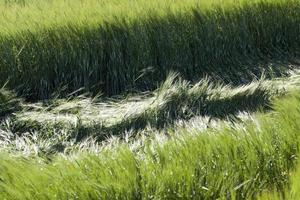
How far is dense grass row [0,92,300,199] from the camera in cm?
245

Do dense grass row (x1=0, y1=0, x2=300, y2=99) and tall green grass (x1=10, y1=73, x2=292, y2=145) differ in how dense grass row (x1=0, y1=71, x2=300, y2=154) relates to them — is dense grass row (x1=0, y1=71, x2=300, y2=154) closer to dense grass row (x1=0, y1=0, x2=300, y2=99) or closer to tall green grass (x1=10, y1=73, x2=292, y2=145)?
tall green grass (x1=10, y1=73, x2=292, y2=145)

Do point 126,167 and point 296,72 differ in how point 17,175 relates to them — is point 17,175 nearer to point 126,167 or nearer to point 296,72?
point 126,167

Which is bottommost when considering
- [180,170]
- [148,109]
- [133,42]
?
[148,109]

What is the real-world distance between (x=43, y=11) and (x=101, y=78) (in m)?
1.09

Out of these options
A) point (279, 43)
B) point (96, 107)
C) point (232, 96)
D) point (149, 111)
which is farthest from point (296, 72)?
point (96, 107)

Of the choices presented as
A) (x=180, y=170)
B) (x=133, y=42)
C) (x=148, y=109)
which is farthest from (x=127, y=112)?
(x=180, y=170)

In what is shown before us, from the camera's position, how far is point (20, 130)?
439cm

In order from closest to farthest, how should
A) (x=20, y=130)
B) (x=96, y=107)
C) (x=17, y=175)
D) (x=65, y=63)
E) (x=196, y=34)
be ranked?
(x=17, y=175), (x=20, y=130), (x=96, y=107), (x=65, y=63), (x=196, y=34)

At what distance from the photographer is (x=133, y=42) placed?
5.25 meters

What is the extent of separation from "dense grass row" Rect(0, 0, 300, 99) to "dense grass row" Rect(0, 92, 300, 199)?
2.13 metres

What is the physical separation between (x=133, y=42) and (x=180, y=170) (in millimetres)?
2925

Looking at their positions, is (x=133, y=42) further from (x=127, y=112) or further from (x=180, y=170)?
(x=180, y=170)

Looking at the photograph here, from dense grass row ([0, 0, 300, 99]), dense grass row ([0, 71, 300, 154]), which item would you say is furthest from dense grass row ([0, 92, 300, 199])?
dense grass row ([0, 0, 300, 99])

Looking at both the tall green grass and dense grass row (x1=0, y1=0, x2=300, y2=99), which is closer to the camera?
the tall green grass
